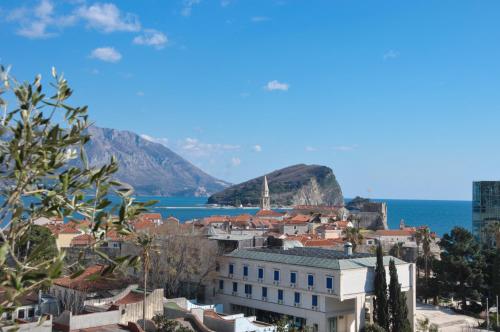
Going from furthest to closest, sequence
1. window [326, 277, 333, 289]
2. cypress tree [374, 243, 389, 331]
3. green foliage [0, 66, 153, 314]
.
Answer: window [326, 277, 333, 289], cypress tree [374, 243, 389, 331], green foliage [0, 66, 153, 314]

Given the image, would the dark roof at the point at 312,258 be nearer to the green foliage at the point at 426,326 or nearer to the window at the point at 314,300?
the window at the point at 314,300

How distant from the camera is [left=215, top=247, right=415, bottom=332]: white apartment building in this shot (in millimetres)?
41531

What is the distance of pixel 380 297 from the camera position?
40938 millimetres

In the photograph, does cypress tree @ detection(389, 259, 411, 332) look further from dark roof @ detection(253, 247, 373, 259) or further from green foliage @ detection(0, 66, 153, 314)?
green foliage @ detection(0, 66, 153, 314)

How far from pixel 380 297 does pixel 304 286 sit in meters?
5.67

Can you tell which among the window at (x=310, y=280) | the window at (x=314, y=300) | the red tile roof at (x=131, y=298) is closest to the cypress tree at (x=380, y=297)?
the window at (x=314, y=300)

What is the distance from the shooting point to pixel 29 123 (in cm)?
632

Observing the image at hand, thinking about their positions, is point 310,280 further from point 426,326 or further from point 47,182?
point 47,182

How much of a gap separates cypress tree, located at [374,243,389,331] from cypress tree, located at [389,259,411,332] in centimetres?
42

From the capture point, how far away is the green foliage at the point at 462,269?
171 ft

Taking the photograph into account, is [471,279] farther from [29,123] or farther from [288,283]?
[29,123]

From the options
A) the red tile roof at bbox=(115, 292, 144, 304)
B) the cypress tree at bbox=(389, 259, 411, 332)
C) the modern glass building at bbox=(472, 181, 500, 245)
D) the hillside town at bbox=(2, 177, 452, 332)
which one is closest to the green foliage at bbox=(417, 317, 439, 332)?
the hillside town at bbox=(2, 177, 452, 332)

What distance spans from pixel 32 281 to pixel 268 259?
40.7m

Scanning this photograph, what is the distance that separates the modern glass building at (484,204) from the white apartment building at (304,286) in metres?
48.5
